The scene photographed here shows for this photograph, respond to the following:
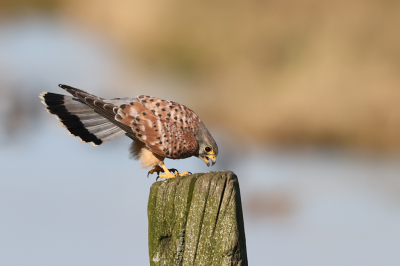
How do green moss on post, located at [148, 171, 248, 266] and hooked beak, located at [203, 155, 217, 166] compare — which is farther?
hooked beak, located at [203, 155, 217, 166]

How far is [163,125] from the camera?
4711 millimetres

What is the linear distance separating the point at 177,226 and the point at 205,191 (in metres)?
0.29

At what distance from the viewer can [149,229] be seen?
2.65 metres

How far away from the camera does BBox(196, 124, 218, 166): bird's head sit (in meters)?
4.88

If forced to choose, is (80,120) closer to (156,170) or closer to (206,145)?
(156,170)

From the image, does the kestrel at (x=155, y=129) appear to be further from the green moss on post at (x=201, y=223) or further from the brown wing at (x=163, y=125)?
the green moss on post at (x=201, y=223)

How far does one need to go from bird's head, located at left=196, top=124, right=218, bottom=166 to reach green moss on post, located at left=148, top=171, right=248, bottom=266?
2312 mm

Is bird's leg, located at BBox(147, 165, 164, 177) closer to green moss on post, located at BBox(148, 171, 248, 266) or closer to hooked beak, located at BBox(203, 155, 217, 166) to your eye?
hooked beak, located at BBox(203, 155, 217, 166)

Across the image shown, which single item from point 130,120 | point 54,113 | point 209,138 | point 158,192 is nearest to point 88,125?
point 54,113

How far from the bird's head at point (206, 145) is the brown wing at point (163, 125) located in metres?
0.09

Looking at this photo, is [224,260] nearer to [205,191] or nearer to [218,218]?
[218,218]

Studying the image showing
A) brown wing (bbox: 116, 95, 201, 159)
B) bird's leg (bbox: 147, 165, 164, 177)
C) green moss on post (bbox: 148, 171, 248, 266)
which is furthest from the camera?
bird's leg (bbox: 147, 165, 164, 177)

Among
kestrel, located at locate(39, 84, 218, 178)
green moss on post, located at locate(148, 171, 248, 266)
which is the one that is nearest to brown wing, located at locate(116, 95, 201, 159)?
kestrel, located at locate(39, 84, 218, 178)

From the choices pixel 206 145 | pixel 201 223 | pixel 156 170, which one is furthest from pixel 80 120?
pixel 201 223
